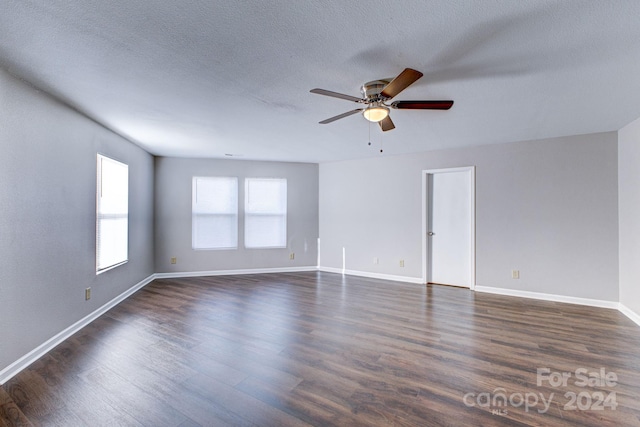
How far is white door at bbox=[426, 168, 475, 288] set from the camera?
458 centimetres

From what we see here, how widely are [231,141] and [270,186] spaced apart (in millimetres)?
1807

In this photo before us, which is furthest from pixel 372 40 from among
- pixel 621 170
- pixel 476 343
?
pixel 621 170

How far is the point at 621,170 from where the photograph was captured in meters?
3.53

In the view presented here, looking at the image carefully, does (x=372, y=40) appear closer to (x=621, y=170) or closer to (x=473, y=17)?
(x=473, y=17)

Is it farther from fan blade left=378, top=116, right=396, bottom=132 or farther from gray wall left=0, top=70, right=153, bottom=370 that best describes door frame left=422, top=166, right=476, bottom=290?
gray wall left=0, top=70, right=153, bottom=370

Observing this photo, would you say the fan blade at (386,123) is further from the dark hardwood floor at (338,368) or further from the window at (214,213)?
the window at (214,213)

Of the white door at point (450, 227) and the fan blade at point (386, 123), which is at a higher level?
the fan blade at point (386, 123)

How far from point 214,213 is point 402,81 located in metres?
4.65

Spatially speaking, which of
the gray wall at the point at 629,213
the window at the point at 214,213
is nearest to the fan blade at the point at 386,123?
the gray wall at the point at 629,213

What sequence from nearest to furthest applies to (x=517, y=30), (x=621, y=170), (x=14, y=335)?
1. (x=517, y=30)
2. (x=14, y=335)
3. (x=621, y=170)

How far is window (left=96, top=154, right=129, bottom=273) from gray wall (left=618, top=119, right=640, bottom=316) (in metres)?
6.28

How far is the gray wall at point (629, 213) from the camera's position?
317 cm

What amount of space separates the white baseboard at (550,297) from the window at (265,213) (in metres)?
3.78

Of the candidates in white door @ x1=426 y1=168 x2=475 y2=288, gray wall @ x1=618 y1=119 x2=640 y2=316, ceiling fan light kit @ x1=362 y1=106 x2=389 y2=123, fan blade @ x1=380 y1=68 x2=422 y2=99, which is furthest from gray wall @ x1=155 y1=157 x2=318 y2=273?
gray wall @ x1=618 y1=119 x2=640 y2=316
